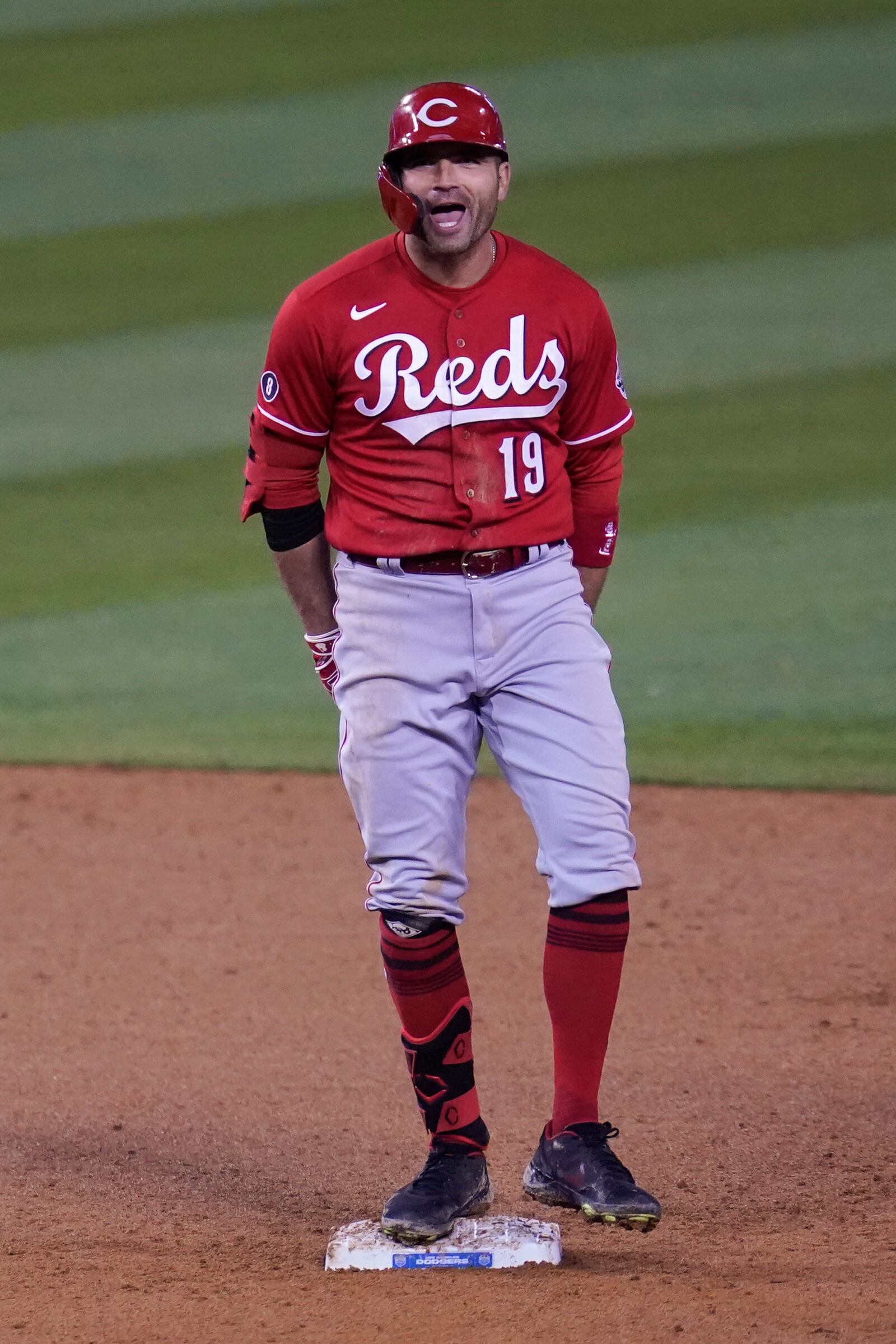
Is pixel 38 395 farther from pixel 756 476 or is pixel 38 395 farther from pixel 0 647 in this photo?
pixel 756 476

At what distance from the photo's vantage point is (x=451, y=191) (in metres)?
2.82

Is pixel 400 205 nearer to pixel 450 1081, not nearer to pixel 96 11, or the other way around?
pixel 450 1081

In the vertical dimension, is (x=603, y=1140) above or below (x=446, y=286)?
below

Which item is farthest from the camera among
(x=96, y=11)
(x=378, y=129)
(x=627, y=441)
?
(x=96, y=11)

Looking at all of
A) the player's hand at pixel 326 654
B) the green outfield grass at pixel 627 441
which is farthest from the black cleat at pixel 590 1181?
the green outfield grass at pixel 627 441

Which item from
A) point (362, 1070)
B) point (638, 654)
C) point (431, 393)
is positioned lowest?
point (362, 1070)

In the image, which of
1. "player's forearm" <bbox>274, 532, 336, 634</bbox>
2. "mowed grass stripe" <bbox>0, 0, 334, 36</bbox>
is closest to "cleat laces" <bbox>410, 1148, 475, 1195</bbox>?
"player's forearm" <bbox>274, 532, 336, 634</bbox>

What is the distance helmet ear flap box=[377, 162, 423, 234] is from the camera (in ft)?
9.32

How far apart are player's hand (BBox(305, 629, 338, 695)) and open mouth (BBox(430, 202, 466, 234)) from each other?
75 centimetres

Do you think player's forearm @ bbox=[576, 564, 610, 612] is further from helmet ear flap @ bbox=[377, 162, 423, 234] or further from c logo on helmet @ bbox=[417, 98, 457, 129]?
c logo on helmet @ bbox=[417, 98, 457, 129]

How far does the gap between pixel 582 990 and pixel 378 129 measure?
6.82 meters

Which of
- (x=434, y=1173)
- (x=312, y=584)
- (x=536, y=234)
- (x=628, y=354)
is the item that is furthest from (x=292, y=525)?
(x=536, y=234)

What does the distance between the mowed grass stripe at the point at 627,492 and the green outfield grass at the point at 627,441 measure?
1cm

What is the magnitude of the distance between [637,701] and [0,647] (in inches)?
104
